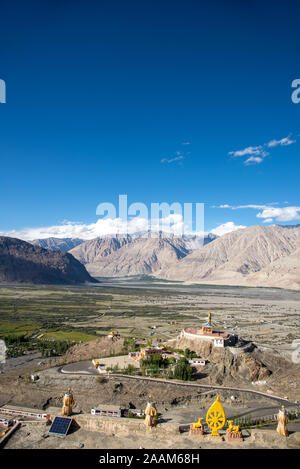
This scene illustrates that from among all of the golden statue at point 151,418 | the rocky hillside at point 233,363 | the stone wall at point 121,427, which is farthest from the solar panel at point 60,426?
the rocky hillside at point 233,363

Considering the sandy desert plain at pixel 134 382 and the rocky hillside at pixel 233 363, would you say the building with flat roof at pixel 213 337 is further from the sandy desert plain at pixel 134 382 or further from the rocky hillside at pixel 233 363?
the sandy desert plain at pixel 134 382

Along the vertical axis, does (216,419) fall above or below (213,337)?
above


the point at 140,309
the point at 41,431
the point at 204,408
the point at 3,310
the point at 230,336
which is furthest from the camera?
the point at 140,309

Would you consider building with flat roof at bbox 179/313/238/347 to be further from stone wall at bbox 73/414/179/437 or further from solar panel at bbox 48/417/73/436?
solar panel at bbox 48/417/73/436

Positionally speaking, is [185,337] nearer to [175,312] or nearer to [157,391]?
[157,391]

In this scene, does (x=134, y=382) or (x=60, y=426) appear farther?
(x=134, y=382)

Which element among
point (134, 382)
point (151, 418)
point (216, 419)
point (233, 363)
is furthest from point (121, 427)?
point (233, 363)

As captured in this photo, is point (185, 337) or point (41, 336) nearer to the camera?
point (185, 337)

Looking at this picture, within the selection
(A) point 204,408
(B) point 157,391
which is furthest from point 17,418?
(A) point 204,408

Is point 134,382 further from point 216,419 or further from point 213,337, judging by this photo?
Answer: point 216,419
